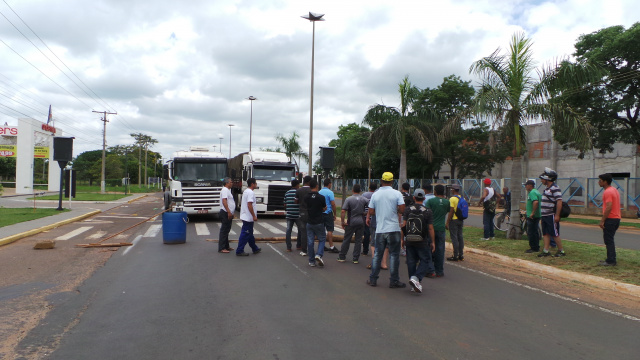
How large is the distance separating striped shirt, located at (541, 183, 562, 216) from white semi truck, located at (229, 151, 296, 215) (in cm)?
1185

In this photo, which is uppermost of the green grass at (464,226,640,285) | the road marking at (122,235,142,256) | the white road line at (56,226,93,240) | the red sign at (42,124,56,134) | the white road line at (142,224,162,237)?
the red sign at (42,124,56,134)

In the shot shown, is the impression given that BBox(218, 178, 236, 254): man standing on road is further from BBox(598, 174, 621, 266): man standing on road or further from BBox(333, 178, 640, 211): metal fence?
BBox(333, 178, 640, 211): metal fence

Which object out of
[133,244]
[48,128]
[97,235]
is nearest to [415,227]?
[133,244]

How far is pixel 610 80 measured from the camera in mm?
21703

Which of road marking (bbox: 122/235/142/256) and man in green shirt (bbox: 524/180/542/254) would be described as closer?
man in green shirt (bbox: 524/180/542/254)

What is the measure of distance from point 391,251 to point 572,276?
383 centimetres

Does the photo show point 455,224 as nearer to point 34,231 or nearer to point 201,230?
point 201,230

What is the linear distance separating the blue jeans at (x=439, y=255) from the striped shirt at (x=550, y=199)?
9.30 feet

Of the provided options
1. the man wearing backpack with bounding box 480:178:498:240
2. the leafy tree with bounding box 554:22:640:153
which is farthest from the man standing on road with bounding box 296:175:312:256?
the leafy tree with bounding box 554:22:640:153

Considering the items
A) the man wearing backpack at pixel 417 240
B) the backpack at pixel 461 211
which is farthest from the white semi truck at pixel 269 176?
the man wearing backpack at pixel 417 240

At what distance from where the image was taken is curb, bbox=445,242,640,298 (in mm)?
7270

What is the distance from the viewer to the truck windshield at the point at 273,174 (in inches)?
795

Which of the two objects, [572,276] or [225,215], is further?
[225,215]

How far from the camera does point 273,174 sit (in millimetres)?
20359
